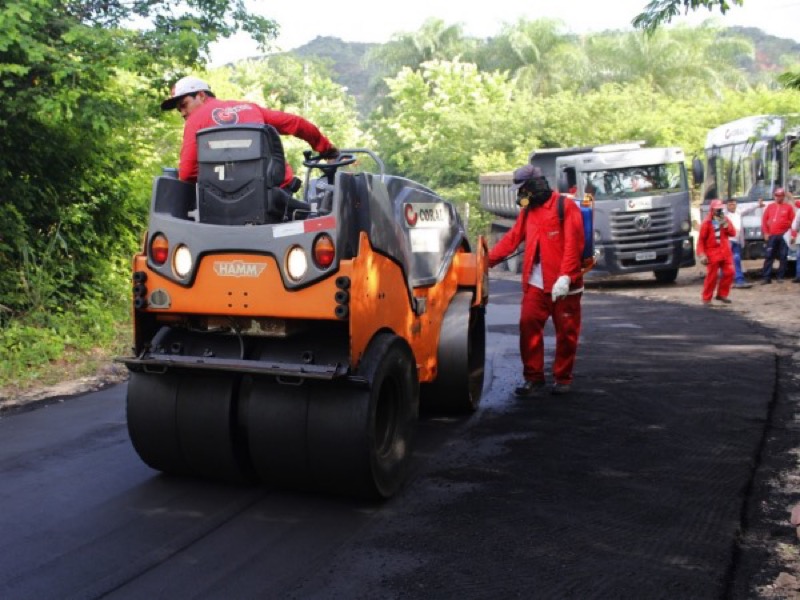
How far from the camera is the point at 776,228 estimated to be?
1995 centimetres

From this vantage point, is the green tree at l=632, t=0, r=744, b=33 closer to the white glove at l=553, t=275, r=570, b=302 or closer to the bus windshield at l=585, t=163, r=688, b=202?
the white glove at l=553, t=275, r=570, b=302

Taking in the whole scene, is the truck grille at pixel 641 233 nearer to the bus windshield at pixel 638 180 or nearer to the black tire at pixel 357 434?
the bus windshield at pixel 638 180

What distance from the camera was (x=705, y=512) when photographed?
539 centimetres

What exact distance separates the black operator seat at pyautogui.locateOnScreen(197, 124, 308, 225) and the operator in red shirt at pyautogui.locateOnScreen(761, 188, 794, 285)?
1627 centimetres

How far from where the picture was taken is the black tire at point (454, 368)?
7359mm

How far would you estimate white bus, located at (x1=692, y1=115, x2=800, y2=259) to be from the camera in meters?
21.3

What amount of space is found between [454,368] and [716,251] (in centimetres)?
1063

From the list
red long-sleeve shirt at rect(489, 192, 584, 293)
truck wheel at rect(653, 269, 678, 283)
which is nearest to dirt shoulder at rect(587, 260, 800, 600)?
red long-sleeve shirt at rect(489, 192, 584, 293)

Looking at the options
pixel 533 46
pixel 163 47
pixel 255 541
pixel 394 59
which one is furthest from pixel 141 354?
pixel 394 59

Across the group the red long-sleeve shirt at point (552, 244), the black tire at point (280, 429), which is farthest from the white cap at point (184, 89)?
the red long-sleeve shirt at point (552, 244)

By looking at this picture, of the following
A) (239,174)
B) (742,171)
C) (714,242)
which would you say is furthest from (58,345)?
(742,171)

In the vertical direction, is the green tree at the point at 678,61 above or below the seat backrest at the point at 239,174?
above

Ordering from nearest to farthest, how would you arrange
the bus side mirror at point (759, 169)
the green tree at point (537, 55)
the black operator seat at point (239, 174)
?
the black operator seat at point (239, 174)
the bus side mirror at point (759, 169)
the green tree at point (537, 55)

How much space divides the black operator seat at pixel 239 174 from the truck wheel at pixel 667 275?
17.4 metres
